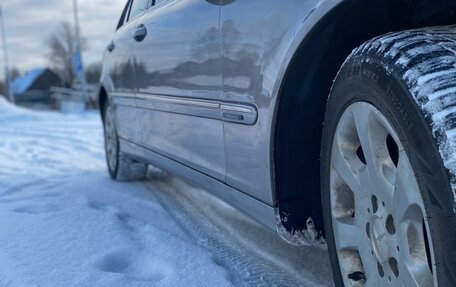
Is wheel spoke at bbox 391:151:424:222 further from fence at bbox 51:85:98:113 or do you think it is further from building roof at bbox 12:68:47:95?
building roof at bbox 12:68:47:95

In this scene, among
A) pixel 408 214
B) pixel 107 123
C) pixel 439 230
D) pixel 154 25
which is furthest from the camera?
pixel 107 123

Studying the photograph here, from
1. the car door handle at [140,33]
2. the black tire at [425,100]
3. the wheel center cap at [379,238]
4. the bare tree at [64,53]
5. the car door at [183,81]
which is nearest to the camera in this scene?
the black tire at [425,100]

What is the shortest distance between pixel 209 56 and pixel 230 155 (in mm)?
502

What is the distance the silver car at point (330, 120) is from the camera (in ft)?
5.08

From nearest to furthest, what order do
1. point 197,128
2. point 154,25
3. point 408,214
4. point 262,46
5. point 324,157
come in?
point 408,214 → point 324,157 → point 262,46 → point 197,128 → point 154,25

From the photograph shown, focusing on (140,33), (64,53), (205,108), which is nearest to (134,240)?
(205,108)

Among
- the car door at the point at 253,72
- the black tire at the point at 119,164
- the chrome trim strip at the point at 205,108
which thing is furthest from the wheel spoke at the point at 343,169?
the black tire at the point at 119,164

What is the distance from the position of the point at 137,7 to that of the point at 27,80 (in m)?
77.6

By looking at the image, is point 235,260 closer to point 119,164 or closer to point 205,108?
point 205,108

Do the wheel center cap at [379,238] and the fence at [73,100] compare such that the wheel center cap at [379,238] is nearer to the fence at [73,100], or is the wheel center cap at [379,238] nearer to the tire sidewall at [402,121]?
the tire sidewall at [402,121]

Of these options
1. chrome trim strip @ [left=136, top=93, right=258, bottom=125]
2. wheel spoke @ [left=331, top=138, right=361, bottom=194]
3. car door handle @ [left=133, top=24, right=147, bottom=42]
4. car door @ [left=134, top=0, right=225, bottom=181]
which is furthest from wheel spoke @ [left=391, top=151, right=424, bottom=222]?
car door handle @ [left=133, top=24, right=147, bottom=42]

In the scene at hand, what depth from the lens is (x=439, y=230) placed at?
1441 millimetres

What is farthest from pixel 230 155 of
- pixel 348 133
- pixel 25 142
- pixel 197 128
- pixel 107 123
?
pixel 25 142

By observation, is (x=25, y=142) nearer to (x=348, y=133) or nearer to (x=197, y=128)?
(x=197, y=128)
